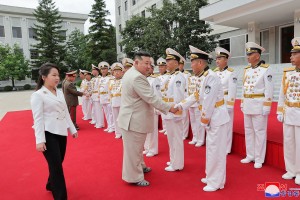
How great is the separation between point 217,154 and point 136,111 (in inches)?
43.2

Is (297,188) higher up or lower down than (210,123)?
lower down

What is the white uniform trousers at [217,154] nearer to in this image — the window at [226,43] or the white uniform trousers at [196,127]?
the white uniform trousers at [196,127]

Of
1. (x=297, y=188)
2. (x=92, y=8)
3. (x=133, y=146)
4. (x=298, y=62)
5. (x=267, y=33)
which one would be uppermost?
(x=92, y=8)

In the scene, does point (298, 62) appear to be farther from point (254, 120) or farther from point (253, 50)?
point (254, 120)

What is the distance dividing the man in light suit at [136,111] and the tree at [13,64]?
30.3m

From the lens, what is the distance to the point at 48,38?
30.7 meters

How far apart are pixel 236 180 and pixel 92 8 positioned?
27.1 metres

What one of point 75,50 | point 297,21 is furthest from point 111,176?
point 75,50

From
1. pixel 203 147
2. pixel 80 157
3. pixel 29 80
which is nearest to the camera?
pixel 80 157

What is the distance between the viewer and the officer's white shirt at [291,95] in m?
3.05

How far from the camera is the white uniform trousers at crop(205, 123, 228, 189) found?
301cm

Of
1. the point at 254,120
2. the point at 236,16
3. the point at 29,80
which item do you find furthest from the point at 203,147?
the point at 29,80

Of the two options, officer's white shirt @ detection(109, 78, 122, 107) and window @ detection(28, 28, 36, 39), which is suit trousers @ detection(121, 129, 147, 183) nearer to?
officer's white shirt @ detection(109, 78, 122, 107)

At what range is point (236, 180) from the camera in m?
3.32
